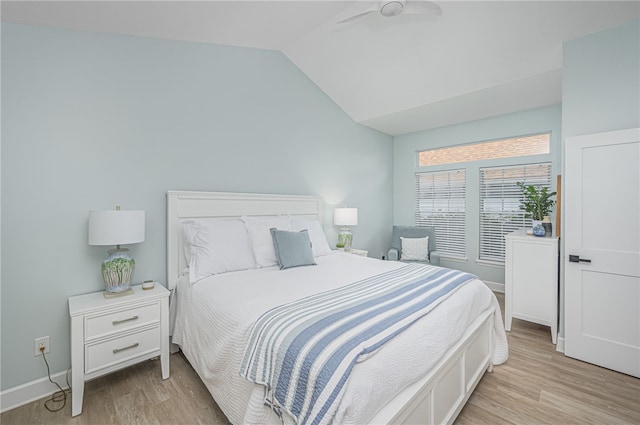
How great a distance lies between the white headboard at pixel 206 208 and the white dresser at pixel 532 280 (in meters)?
2.56

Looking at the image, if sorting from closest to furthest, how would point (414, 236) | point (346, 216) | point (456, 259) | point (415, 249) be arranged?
point (346, 216), point (415, 249), point (414, 236), point (456, 259)

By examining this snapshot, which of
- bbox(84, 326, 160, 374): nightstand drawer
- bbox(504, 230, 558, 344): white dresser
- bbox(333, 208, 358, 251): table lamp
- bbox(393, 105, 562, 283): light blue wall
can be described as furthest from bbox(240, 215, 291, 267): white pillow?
bbox(393, 105, 562, 283): light blue wall

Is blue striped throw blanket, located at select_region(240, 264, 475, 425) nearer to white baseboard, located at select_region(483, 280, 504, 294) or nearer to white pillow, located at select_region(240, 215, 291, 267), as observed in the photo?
white pillow, located at select_region(240, 215, 291, 267)

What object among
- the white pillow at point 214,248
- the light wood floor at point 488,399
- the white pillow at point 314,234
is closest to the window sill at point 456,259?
the light wood floor at point 488,399

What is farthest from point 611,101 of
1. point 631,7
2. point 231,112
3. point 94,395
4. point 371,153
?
point 94,395

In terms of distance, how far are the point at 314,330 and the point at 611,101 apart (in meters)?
3.15

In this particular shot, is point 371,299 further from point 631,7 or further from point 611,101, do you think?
point 631,7

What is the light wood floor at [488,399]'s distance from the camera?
178 centimetres

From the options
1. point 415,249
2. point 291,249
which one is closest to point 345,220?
point 415,249

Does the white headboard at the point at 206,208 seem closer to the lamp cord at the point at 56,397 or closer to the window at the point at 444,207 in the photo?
the lamp cord at the point at 56,397

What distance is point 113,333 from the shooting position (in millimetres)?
1926

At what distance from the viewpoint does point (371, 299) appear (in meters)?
1.71

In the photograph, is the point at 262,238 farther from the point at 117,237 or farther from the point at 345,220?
the point at 345,220

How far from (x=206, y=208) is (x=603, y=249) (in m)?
3.56
